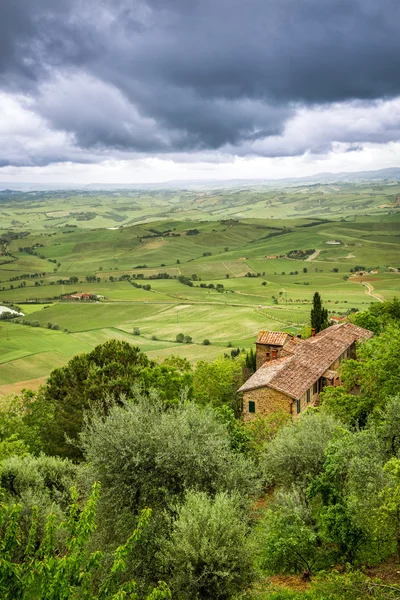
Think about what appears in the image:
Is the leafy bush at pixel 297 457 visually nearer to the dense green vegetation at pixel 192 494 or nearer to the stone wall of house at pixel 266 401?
the dense green vegetation at pixel 192 494

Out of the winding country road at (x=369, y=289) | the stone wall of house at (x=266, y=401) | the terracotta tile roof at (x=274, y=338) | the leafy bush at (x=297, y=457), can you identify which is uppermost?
the leafy bush at (x=297, y=457)

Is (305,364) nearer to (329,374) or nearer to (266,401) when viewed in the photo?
(329,374)

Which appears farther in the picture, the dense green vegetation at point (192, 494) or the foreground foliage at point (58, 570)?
the dense green vegetation at point (192, 494)

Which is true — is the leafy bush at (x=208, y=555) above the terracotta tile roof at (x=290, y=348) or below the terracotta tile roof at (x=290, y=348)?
above

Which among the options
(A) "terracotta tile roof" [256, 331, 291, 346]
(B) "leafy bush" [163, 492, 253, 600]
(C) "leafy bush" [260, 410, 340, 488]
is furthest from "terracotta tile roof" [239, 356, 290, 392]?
(B) "leafy bush" [163, 492, 253, 600]

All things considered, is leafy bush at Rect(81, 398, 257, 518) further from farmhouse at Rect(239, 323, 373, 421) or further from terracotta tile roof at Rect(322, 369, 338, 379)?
terracotta tile roof at Rect(322, 369, 338, 379)

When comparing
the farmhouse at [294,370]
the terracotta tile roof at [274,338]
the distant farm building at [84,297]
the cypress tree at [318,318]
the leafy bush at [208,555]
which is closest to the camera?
the leafy bush at [208,555]

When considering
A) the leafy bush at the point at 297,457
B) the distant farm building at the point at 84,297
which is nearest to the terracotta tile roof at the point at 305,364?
the leafy bush at the point at 297,457

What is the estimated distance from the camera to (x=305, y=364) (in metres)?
47.4

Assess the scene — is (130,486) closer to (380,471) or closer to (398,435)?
(380,471)

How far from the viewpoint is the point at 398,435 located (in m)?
21.8

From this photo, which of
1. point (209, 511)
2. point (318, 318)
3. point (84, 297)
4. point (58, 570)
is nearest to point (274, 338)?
point (318, 318)

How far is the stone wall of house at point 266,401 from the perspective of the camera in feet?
137

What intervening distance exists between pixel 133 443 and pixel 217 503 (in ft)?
17.1
